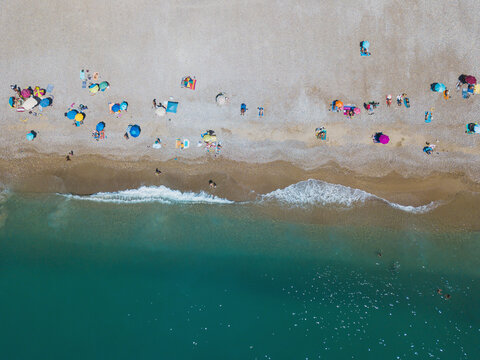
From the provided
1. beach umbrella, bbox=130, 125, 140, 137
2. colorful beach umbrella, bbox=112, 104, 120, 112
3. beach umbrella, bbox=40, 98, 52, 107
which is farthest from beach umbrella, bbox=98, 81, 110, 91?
beach umbrella, bbox=40, 98, 52, 107

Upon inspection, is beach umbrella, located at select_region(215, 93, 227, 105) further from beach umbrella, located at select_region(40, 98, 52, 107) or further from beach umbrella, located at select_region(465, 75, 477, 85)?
beach umbrella, located at select_region(465, 75, 477, 85)

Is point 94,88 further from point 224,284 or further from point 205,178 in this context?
point 224,284

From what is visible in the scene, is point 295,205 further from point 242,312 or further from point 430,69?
point 430,69

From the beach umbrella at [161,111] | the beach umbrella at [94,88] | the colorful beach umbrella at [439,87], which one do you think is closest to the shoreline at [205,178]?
the beach umbrella at [161,111]

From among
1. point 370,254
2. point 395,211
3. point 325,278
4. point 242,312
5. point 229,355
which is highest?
point 395,211

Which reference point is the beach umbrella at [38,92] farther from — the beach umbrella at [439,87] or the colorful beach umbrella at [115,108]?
the beach umbrella at [439,87]

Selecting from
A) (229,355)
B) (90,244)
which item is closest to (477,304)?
(229,355)
